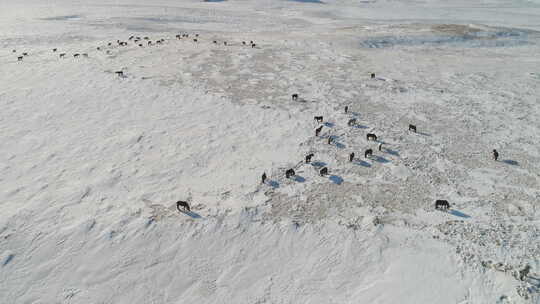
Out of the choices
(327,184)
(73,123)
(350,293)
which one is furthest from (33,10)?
(350,293)

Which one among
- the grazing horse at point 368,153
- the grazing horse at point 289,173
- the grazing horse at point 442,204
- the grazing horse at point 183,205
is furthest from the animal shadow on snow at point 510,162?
the grazing horse at point 183,205

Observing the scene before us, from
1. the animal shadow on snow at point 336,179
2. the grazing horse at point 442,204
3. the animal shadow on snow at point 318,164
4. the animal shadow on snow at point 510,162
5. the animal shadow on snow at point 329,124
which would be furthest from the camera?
the animal shadow on snow at point 329,124

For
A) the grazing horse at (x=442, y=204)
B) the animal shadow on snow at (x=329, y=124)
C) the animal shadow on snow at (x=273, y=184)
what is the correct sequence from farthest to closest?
the animal shadow on snow at (x=329, y=124)
the animal shadow on snow at (x=273, y=184)
the grazing horse at (x=442, y=204)

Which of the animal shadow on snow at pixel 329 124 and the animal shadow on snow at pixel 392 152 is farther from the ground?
the animal shadow on snow at pixel 329 124

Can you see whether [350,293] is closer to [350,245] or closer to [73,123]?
[350,245]

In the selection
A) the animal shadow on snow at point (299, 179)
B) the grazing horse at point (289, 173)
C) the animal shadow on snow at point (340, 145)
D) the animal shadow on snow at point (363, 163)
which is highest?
the animal shadow on snow at point (340, 145)

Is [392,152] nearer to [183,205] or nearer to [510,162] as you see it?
[510,162]

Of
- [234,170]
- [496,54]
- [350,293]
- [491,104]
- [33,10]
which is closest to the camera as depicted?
[350,293]

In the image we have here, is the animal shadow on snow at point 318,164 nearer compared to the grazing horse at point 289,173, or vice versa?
the grazing horse at point 289,173

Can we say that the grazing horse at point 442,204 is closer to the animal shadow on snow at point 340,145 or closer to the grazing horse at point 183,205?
the animal shadow on snow at point 340,145
